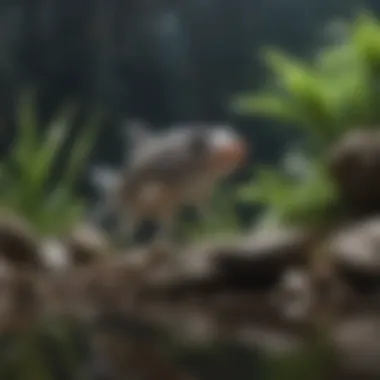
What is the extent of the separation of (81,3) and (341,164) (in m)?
3.30

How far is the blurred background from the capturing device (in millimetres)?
1280

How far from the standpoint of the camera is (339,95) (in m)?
3.23

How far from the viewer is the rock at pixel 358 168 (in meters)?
2.74

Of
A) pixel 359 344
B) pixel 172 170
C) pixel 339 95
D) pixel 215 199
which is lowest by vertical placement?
pixel 359 344

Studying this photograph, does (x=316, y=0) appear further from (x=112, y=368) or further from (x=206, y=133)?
(x=112, y=368)

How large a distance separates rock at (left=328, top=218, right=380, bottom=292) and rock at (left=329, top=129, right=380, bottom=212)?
0.70ft

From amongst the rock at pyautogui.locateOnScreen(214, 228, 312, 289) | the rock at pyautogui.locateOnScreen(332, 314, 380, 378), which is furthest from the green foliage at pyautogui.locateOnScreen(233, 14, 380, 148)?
the rock at pyautogui.locateOnScreen(332, 314, 380, 378)

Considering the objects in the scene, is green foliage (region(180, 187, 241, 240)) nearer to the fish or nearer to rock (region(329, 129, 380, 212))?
the fish

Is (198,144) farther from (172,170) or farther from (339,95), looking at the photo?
(339,95)

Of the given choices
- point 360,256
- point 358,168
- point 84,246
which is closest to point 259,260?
point 360,256

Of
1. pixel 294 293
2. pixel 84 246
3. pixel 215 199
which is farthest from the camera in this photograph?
pixel 215 199

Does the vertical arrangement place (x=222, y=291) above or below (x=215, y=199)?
below

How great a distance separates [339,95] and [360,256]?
1072mm

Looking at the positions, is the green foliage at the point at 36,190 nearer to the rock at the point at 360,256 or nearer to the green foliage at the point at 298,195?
the green foliage at the point at 298,195
